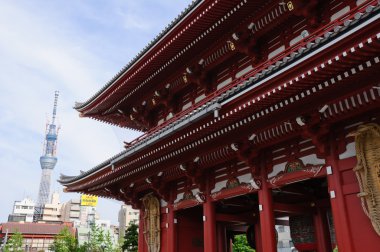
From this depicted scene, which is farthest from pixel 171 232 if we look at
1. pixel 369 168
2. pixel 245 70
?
pixel 369 168

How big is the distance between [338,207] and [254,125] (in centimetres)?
282

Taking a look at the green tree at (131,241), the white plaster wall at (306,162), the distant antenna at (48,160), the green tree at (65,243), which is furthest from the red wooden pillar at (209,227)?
the distant antenna at (48,160)

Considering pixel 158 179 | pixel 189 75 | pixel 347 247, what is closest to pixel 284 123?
pixel 347 247

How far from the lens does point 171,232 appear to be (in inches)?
517

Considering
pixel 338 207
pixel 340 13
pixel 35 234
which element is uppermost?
pixel 340 13

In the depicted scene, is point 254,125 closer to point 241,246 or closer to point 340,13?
point 340,13

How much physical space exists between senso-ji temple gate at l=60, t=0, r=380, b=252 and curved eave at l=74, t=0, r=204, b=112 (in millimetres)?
62

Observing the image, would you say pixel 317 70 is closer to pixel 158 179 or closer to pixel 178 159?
pixel 178 159

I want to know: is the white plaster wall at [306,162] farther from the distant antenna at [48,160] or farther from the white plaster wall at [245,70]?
the distant antenna at [48,160]

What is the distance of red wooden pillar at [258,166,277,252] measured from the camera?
9.20m

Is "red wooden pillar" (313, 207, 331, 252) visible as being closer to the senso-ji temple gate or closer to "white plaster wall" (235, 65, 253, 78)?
the senso-ji temple gate

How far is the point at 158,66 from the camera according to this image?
45.2ft

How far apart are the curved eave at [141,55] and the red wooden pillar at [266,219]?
547 centimetres

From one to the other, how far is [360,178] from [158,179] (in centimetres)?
763
